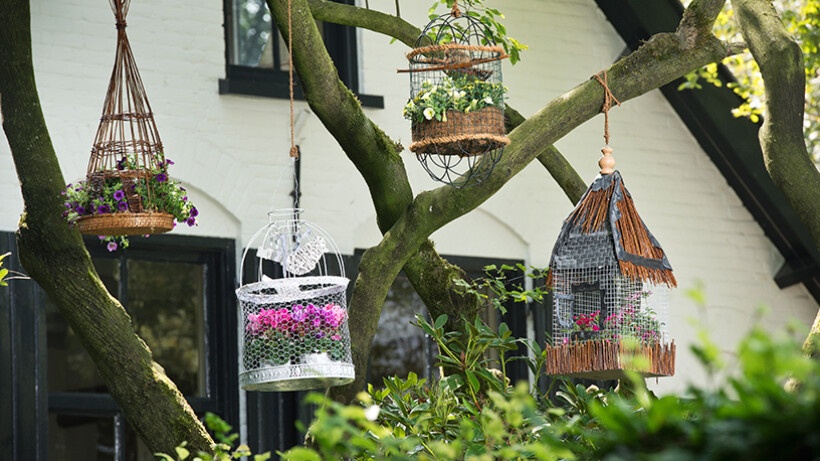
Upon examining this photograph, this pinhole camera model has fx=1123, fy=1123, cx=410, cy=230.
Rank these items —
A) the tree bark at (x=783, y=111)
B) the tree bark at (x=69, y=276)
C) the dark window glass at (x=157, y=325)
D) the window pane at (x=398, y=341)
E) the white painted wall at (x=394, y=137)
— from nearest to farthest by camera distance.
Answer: the tree bark at (x=69, y=276) < the tree bark at (x=783, y=111) < the white painted wall at (x=394, y=137) < the dark window glass at (x=157, y=325) < the window pane at (x=398, y=341)

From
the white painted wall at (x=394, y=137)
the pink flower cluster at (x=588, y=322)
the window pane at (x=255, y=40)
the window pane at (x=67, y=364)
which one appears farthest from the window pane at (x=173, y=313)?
the pink flower cluster at (x=588, y=322)

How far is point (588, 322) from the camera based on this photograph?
4.07 m

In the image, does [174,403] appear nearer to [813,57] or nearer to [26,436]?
[26,436]

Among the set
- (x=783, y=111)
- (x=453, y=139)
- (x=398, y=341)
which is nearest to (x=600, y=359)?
(x=453, y=139)

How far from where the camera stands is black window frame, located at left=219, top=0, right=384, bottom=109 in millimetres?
5824

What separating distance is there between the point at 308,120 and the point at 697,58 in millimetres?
2258

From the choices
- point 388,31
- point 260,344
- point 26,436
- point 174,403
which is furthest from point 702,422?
point 26,436

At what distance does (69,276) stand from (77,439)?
2385 millimetres

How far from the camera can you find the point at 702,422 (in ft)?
4.43

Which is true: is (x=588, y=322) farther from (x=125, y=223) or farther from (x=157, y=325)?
(x=157, y=325)

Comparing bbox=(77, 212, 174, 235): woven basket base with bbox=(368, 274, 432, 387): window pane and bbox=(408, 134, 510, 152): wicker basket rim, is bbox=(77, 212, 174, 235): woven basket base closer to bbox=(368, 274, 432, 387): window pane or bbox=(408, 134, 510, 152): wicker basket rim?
bbox=(408, 134, 510, 152): wicker basket rim

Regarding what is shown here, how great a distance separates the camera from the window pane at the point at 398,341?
6203mm

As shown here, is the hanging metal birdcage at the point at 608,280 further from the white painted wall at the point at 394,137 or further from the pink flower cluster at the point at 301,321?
the white painted wall at the point at 394,137

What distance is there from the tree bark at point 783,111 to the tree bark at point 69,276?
91.9 inches
